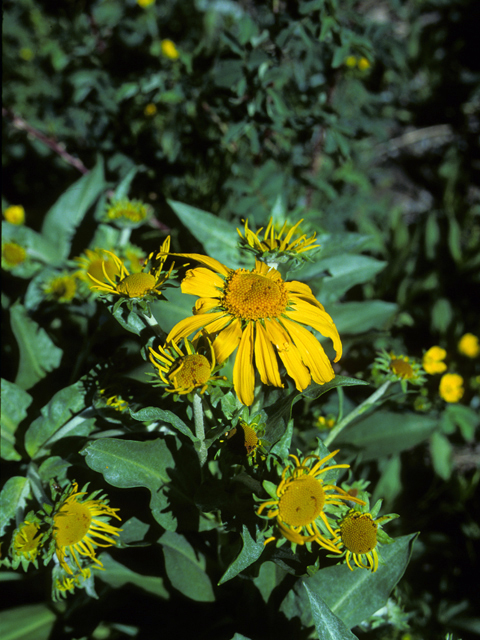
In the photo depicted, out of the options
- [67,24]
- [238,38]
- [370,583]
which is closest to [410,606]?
[370,583]

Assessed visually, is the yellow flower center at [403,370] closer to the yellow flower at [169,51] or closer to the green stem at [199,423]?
the green stem at [199,423]

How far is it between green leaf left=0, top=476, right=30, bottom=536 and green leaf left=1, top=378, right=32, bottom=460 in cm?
15

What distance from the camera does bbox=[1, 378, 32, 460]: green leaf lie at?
117 centimetres

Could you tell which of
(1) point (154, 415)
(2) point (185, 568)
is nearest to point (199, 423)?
(1) point (154, 415)

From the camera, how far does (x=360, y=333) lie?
1.60 m

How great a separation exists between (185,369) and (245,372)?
0.11m

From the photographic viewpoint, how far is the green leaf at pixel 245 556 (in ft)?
2.43

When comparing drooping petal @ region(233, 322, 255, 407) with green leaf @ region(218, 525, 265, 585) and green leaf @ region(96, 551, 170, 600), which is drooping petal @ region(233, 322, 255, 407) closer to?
green leaf @ region(218, 525, 265, 585)

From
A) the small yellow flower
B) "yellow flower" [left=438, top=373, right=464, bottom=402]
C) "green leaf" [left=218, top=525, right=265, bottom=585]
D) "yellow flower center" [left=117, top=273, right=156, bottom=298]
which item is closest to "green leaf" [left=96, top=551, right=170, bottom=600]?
"green leaf" [left=218, top=525, right=265, bottom=585]

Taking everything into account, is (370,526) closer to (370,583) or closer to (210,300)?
(370,583)

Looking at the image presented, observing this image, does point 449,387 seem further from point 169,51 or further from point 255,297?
point 169,51

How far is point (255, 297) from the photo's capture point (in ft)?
2.75

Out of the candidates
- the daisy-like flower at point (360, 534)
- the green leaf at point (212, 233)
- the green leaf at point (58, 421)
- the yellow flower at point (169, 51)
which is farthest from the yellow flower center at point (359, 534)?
the yellow flower at point (169, 51)

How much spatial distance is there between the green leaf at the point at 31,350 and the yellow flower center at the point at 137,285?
1.98ft
